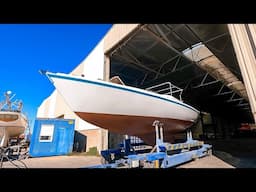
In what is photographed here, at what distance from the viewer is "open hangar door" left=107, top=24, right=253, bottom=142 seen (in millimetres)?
5039

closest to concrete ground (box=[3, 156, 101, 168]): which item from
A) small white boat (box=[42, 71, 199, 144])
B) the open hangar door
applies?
small white boat (box=[42, 71, 199, 144])

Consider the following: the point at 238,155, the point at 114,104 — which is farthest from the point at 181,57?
the point at 114,104

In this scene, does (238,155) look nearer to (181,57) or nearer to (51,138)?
(181,57)

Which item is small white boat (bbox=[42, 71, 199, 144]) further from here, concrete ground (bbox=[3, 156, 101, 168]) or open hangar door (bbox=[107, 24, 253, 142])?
open hangar door (bbox=[107, 24, 253, 142])

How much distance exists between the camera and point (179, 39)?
5574mm

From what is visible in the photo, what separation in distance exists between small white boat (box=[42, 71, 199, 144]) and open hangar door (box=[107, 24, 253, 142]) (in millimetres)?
2800

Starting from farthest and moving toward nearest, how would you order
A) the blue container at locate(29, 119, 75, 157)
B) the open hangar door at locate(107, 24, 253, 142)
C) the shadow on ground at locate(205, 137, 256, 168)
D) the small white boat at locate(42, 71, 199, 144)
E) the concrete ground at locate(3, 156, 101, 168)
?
the blue container at locate(29, 119, 75, 157)
the open hangar door at locate(107, 24, 253, 142)
the concrete ground at locate(3, 156, 101, 168)
the shadow on ground at locate(205, 137, 256, 168)
the small white boat at locate(42, 71, 199, 144)

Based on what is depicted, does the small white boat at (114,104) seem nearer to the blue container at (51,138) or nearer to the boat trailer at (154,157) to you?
the boat trailer at (154,157)

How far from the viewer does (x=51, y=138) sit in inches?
240

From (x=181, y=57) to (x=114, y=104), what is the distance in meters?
5.50
